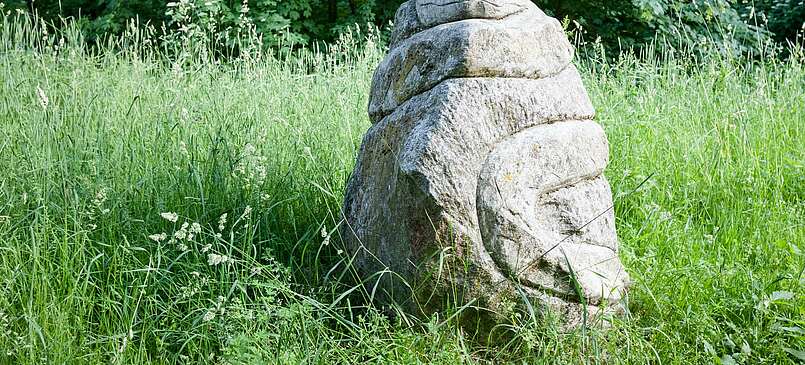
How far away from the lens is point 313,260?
11.4 ft

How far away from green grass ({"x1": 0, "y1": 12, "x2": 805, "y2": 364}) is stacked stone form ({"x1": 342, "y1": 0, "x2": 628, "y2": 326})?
0.16 m

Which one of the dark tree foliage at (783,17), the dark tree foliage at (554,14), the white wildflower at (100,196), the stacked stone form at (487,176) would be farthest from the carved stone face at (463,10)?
the dark tree foliage at (783,17)

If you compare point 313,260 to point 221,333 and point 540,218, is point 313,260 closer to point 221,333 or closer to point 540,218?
point 221,333

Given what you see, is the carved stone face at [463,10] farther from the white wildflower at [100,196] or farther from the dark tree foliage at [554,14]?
the dark tree foliage at [554,14]

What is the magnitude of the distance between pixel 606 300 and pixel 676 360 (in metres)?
0.31

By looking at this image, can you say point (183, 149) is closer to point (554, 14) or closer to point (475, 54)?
point (475, 54)

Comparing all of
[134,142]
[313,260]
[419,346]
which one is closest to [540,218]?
[419,346]

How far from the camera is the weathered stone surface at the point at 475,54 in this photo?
2.91m

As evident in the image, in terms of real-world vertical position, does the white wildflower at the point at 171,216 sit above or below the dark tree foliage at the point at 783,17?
above

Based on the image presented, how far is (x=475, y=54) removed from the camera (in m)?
2.89

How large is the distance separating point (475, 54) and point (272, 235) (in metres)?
1.15

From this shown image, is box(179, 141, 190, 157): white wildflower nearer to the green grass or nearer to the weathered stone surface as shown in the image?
the green grass

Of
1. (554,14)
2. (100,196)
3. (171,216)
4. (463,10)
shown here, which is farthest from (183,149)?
(554,14)

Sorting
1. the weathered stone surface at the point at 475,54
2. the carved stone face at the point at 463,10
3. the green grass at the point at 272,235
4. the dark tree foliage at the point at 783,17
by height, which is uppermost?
the carved stone face at the point at 463,10
